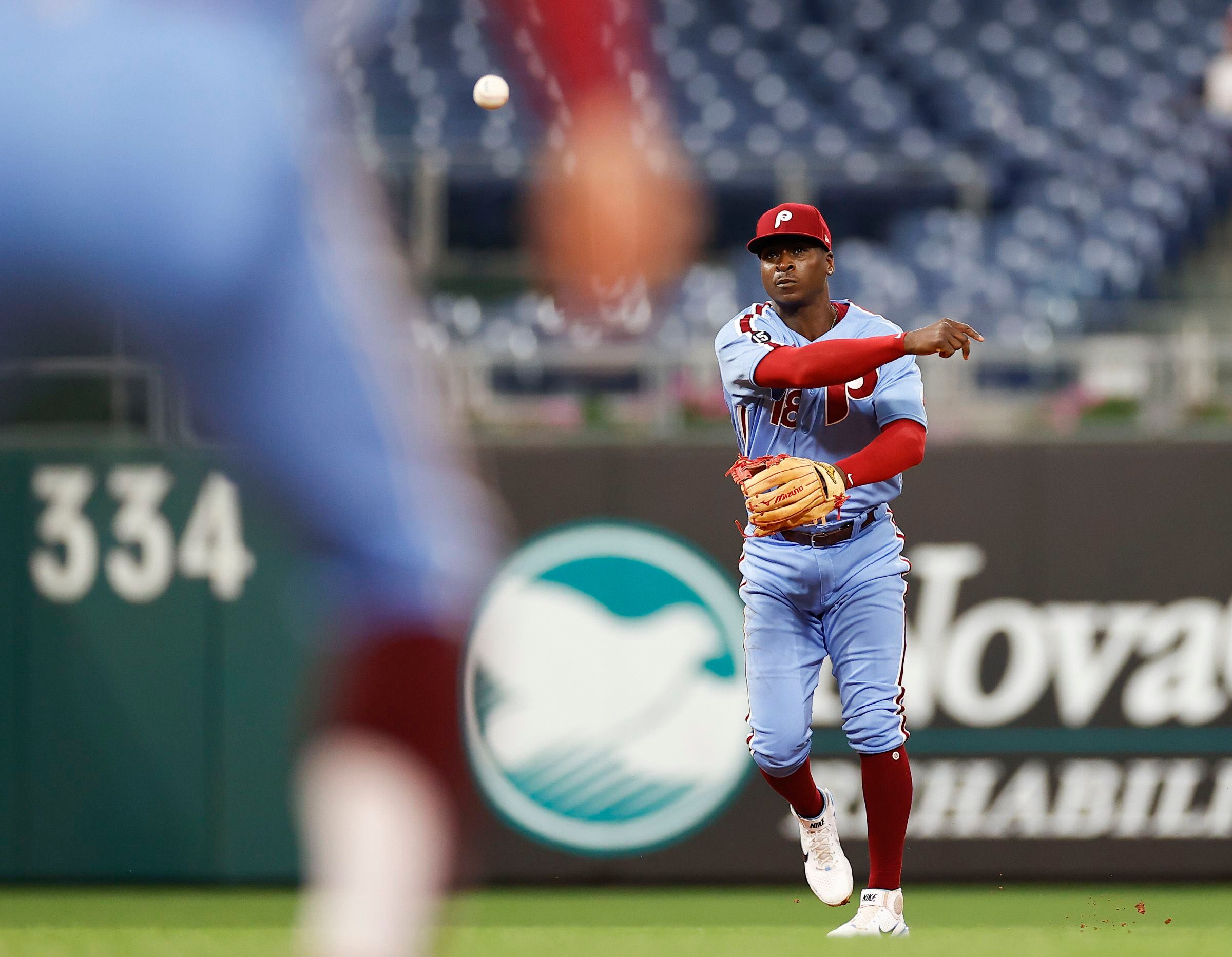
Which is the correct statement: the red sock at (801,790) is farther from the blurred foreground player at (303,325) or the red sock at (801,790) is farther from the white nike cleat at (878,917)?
the blurred foreground player at (303,325)

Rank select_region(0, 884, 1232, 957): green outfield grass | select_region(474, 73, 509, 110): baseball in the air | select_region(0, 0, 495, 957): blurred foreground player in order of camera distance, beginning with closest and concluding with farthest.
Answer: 1. select_region(0, 0, 495, 957): blurred foreground player
2. select_region(474, 73, 509, 110): baseball in the air
3. select_region(0, 884, 1232, 957): green outfield grass

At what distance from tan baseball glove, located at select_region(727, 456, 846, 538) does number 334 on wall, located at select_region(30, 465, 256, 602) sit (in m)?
2.46

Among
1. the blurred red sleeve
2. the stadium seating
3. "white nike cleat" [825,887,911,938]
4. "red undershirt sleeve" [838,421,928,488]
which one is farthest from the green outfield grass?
the stadium seating

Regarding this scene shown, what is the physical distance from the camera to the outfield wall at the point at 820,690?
5.34 m

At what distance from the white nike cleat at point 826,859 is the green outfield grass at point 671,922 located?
12cm

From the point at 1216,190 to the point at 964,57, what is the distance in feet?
7.99

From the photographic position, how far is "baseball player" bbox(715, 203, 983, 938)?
11.6ft

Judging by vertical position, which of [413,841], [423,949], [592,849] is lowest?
[592,849]

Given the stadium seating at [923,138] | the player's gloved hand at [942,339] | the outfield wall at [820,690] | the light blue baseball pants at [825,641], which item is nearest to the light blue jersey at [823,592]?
the light blue baseball pants at [825,641]

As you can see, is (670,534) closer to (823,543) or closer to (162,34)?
(823,543)

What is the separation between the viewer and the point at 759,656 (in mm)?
3699

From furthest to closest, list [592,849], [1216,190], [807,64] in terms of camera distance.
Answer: [807,64], [1216,190], [592,849]

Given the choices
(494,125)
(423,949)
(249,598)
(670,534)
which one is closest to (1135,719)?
(670,534)

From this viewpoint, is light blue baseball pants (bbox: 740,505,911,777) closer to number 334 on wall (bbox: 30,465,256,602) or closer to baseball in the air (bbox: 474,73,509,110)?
baseball in the air (bbox: 474,73,509,110)
